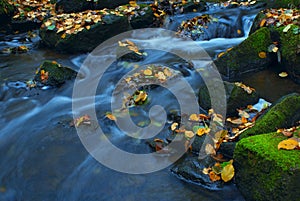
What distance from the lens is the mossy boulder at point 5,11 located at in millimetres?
9555

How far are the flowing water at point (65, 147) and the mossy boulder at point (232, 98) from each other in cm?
52

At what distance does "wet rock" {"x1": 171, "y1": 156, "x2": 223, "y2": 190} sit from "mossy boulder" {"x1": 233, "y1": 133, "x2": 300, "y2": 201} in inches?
12.9

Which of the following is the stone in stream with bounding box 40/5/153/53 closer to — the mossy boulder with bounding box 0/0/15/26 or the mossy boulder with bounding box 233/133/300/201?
the mossy boulder with bounding box 0/0/15/26

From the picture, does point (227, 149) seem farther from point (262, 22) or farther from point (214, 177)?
point (262, 22)

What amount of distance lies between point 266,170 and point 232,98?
6.03ft

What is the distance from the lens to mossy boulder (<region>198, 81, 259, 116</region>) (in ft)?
15.5

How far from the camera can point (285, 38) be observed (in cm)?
579

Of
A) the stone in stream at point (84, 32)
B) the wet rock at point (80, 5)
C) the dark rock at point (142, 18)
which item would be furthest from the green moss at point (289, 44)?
the wet rock at point (80, 5)

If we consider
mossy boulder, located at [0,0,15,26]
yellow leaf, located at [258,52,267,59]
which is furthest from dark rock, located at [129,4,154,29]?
yellow leaf, located at [258,52,267,59]

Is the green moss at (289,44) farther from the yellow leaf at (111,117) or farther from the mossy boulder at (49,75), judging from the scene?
the mossy boulder at (49,75)

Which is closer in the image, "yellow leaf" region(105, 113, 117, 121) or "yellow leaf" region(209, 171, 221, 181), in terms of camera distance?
"yellow leaf" region(209, 171, 221, 181)

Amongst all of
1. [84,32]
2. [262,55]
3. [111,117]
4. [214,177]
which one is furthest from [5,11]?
[214,177]

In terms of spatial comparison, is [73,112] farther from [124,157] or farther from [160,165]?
[160,165]

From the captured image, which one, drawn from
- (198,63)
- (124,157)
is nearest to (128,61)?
(198,63)
